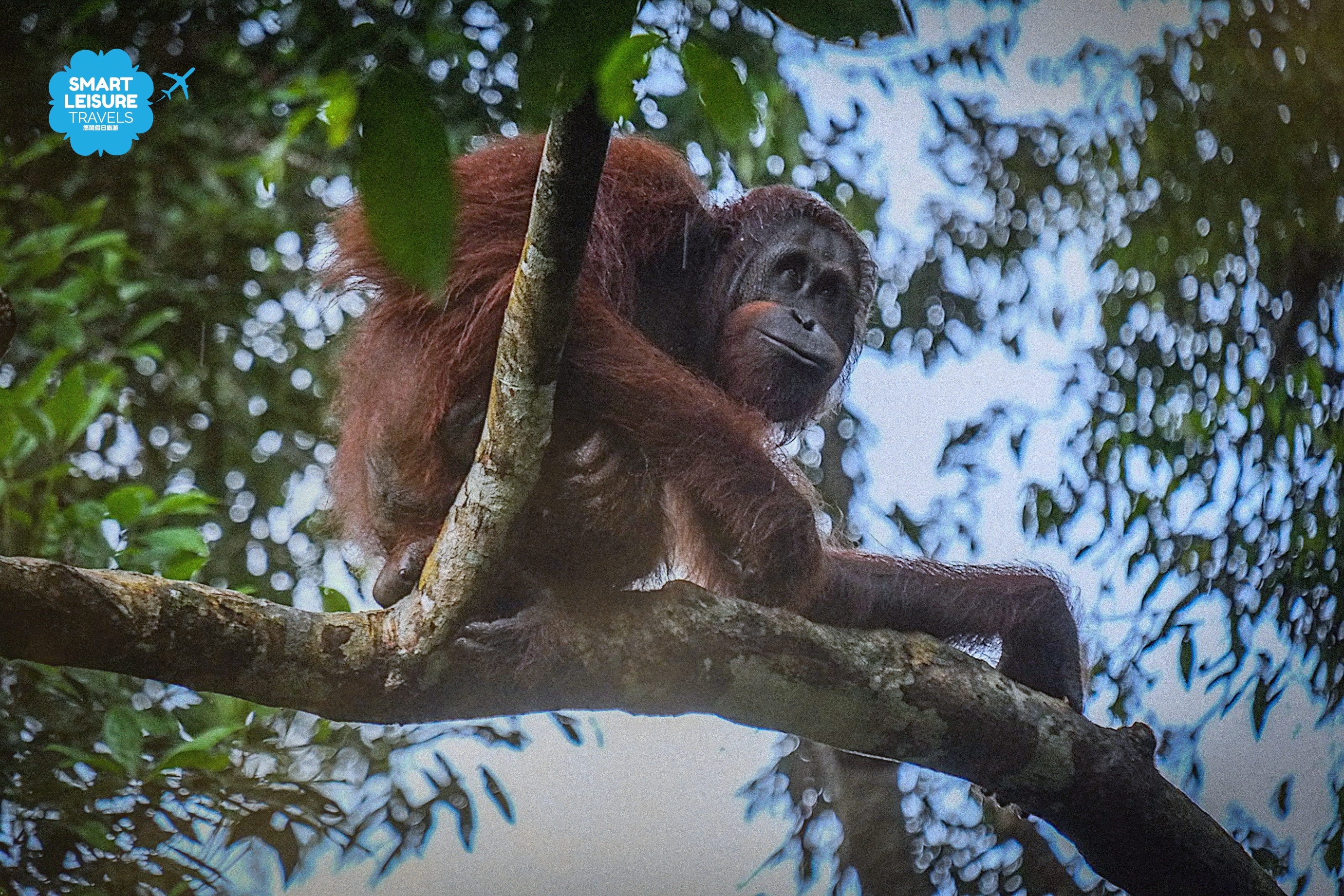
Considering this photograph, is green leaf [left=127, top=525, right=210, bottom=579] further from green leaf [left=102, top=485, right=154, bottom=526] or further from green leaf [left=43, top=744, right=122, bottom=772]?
green leaf [left=43, top=744, right=122, bottom=772]

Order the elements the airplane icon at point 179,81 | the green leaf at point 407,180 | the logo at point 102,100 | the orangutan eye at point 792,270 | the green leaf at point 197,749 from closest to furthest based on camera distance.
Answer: the green leaf at point 407,180 → the green leaf at point 197,749 → the orangutan eye at point 792,270 → the logo at point 102,100 → the airplane icon at point 179,81

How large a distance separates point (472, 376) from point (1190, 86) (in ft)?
8.40

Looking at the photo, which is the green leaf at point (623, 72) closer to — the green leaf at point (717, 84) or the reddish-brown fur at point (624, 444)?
the green leaf at point (717, 84)

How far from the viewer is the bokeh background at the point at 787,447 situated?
2980mm

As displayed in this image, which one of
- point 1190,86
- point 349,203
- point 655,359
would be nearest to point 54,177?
point 349,203

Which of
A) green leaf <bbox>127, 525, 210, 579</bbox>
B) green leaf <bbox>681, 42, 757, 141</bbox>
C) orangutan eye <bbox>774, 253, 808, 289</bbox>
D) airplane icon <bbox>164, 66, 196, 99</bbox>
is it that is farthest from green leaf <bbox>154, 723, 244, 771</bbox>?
green leaf <bbox>681, 42, 757, 141</bbox>

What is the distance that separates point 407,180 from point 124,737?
106 inches

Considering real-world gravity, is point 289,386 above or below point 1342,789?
above

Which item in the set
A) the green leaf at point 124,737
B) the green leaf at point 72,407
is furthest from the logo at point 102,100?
the green leaf at point 124,737

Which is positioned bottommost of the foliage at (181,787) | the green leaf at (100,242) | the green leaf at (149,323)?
the foliage at (181,787)

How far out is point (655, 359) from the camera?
241cm

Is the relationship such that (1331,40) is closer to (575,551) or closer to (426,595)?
(575,551)

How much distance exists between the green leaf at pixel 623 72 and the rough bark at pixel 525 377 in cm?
54

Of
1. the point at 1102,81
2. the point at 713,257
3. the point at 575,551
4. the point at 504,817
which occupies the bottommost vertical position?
the point at 504,817
